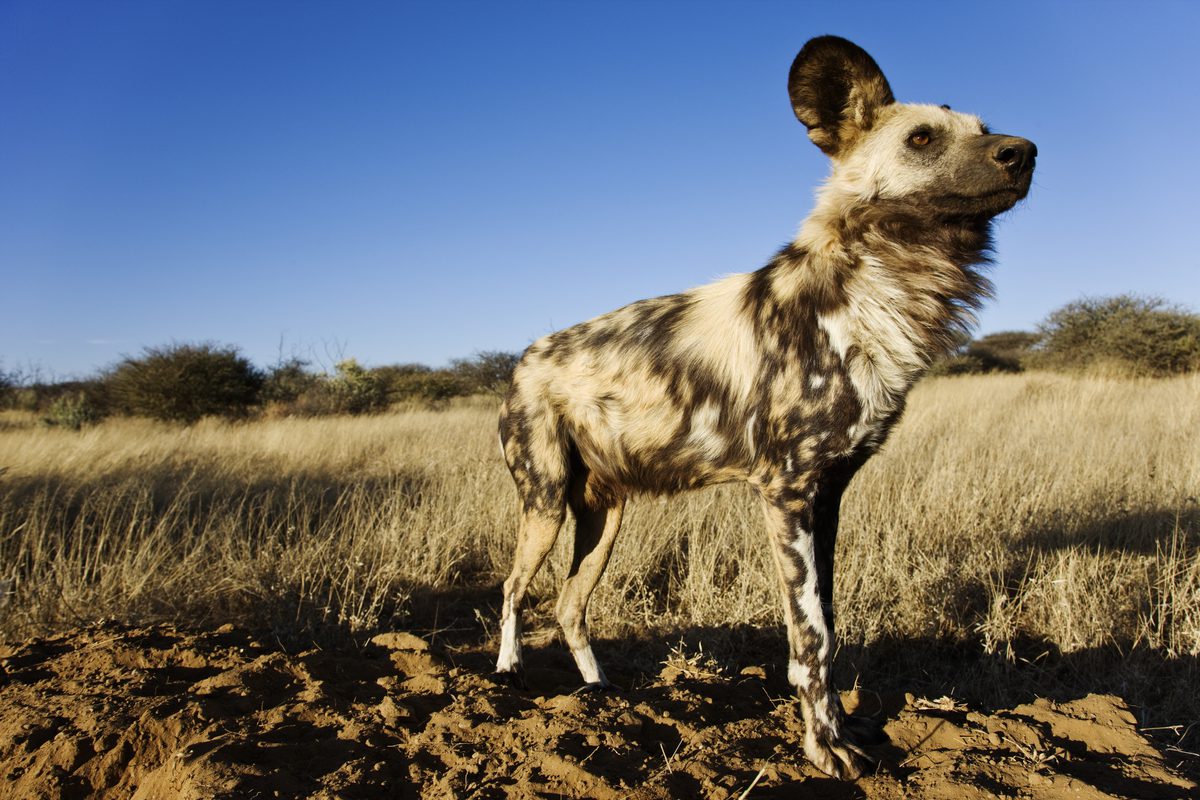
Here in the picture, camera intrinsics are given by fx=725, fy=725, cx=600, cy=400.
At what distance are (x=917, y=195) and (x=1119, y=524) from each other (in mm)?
3936

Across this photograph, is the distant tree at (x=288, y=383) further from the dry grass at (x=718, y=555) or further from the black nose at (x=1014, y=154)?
the black nose at (x=1014, y=154)

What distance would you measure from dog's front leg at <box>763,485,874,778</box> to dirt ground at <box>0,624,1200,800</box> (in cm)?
13

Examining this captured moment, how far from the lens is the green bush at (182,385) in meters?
18.1

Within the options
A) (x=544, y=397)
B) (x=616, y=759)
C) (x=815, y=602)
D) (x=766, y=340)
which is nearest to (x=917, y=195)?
(x=766, y=340)

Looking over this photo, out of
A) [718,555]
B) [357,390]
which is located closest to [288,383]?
[357,390]

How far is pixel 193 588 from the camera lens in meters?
4.47

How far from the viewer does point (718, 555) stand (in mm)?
5148

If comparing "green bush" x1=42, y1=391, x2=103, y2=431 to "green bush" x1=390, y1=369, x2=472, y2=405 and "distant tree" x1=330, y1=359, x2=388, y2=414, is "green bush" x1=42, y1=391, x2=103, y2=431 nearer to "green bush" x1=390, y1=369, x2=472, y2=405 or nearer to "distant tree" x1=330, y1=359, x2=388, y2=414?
"distant tree" x1=330, y1=359, x2=388, y2=414

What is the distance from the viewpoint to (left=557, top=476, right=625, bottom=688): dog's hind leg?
11.8 feet

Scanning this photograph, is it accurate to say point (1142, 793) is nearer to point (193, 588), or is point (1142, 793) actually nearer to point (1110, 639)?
point (1110, 639)

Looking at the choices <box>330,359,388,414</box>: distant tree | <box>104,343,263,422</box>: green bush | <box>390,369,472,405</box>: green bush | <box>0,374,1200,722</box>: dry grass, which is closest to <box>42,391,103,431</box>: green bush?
<box>104,343,263,422</box>: green bush

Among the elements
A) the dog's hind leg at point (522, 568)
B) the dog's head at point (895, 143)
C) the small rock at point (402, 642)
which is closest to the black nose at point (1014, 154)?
the dog's head at point (895, 143)

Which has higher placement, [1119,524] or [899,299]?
[899,299]

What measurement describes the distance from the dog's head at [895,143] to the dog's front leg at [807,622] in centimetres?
126
